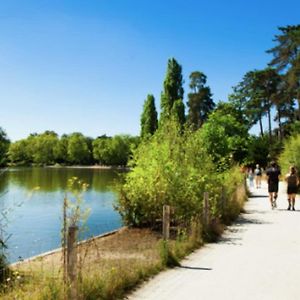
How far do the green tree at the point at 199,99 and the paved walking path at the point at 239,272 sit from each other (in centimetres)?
7424

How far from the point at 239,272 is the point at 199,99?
80.0 metres

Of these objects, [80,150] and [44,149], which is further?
[44,149]

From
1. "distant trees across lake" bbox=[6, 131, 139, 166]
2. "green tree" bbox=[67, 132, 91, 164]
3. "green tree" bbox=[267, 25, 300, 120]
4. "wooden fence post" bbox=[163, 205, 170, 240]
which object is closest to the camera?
"wooden fence post" bbox=[163, 205, 170, 240]

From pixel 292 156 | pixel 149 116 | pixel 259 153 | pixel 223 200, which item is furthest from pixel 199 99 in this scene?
pixel 223 200

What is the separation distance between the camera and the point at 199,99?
87.7 metres

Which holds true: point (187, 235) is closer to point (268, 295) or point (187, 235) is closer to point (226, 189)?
point (268, 295)

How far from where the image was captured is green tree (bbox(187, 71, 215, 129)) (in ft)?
287

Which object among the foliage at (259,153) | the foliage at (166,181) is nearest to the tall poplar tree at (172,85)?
the foliage at (259,153)

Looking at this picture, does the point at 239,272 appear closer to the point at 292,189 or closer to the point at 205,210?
the point at 205,210

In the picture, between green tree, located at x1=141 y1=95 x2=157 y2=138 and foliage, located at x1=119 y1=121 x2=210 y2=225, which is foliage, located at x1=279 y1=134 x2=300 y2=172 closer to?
foliage, located at x1=119 y1=121 x2=210 y2=225

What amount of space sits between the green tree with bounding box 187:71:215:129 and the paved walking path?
74242mm

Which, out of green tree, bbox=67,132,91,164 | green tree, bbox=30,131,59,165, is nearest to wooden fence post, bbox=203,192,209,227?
green tree, bbox=67,132,91,164

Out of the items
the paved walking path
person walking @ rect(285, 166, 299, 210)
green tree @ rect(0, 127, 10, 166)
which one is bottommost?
the paved walking path

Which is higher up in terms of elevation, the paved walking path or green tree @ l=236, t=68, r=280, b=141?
green tree @ l=236, t=68, r=280, b=141
